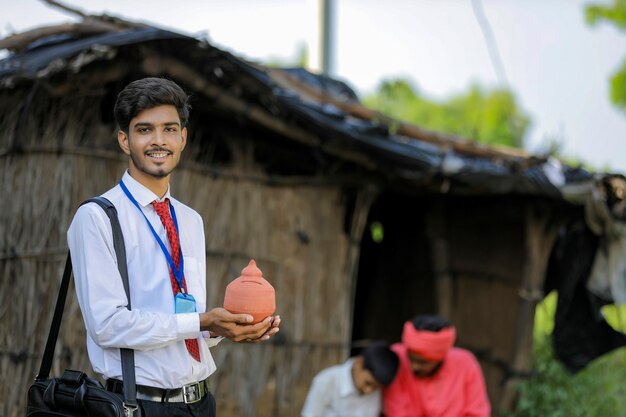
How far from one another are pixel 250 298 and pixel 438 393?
3.79 m

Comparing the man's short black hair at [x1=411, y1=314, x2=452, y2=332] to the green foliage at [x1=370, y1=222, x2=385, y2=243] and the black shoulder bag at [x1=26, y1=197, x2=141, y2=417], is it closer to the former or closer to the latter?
the green foliage at [x1=370, y1=222, x2=385, y2=243]

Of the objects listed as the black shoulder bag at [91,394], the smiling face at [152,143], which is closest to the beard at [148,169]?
the smiling face at [152,143]

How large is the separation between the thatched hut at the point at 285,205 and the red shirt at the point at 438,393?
71 centimetres

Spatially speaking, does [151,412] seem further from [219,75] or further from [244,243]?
[244,243]

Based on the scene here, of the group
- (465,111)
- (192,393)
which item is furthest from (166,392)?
(465,111)

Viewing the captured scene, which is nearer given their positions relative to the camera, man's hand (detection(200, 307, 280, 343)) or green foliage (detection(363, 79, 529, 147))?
Result: man's hand (detection(200, 307, 280, 343))

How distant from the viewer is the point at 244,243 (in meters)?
6.41

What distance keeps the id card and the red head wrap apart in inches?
136

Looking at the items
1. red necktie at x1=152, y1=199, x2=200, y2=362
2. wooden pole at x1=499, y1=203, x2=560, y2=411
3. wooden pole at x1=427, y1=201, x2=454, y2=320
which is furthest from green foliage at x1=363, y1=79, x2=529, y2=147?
red necktie at x1=152, y1=199, x2=200, y2=362

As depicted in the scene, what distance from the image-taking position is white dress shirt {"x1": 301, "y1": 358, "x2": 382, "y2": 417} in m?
5.91

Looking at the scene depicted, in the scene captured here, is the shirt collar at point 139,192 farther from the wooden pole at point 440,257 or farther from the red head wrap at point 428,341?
the wooden pole at point 440,257

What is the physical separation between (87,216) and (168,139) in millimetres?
337

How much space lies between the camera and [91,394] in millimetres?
2566

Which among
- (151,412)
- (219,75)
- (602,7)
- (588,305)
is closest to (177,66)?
(219,75)
